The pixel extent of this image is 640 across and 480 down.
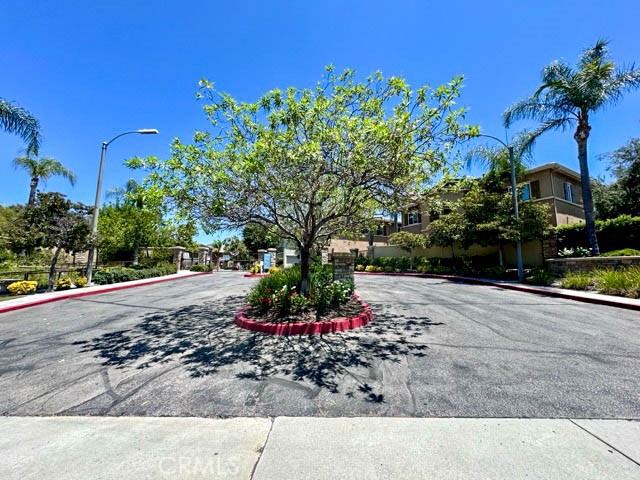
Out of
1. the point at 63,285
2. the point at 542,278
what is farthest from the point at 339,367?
the point at 63,285

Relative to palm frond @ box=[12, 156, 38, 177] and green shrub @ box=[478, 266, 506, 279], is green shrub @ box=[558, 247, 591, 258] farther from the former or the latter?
palm frond @ box=[12, 156, 38, 177]

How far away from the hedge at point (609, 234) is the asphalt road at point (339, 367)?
33.2 feet

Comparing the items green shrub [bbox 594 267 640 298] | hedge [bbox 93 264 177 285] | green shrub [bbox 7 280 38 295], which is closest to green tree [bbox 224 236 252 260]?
hedge [bbox 93 264 177 285]

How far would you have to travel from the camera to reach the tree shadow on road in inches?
187

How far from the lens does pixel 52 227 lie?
43.3 feet

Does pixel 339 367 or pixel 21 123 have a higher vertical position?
pixel 21 123

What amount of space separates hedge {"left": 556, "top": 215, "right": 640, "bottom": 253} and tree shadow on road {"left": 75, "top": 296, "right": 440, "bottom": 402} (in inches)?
588

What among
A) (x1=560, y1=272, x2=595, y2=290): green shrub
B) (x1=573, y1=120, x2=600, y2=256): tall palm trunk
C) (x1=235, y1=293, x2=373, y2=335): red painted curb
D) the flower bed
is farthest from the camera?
(x1=573, y1=120, x2=600, y2=256): tall palm trunk

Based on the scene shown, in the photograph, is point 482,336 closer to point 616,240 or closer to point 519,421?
point 519,421

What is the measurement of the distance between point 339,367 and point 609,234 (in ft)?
63.2

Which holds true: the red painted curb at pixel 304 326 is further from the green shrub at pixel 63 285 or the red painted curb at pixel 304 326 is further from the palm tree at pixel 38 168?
the palm tree at pixel 38 168

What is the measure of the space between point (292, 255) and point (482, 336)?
725 inches

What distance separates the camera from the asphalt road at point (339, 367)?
367 cm

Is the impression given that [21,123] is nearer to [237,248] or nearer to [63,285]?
[63,285]
